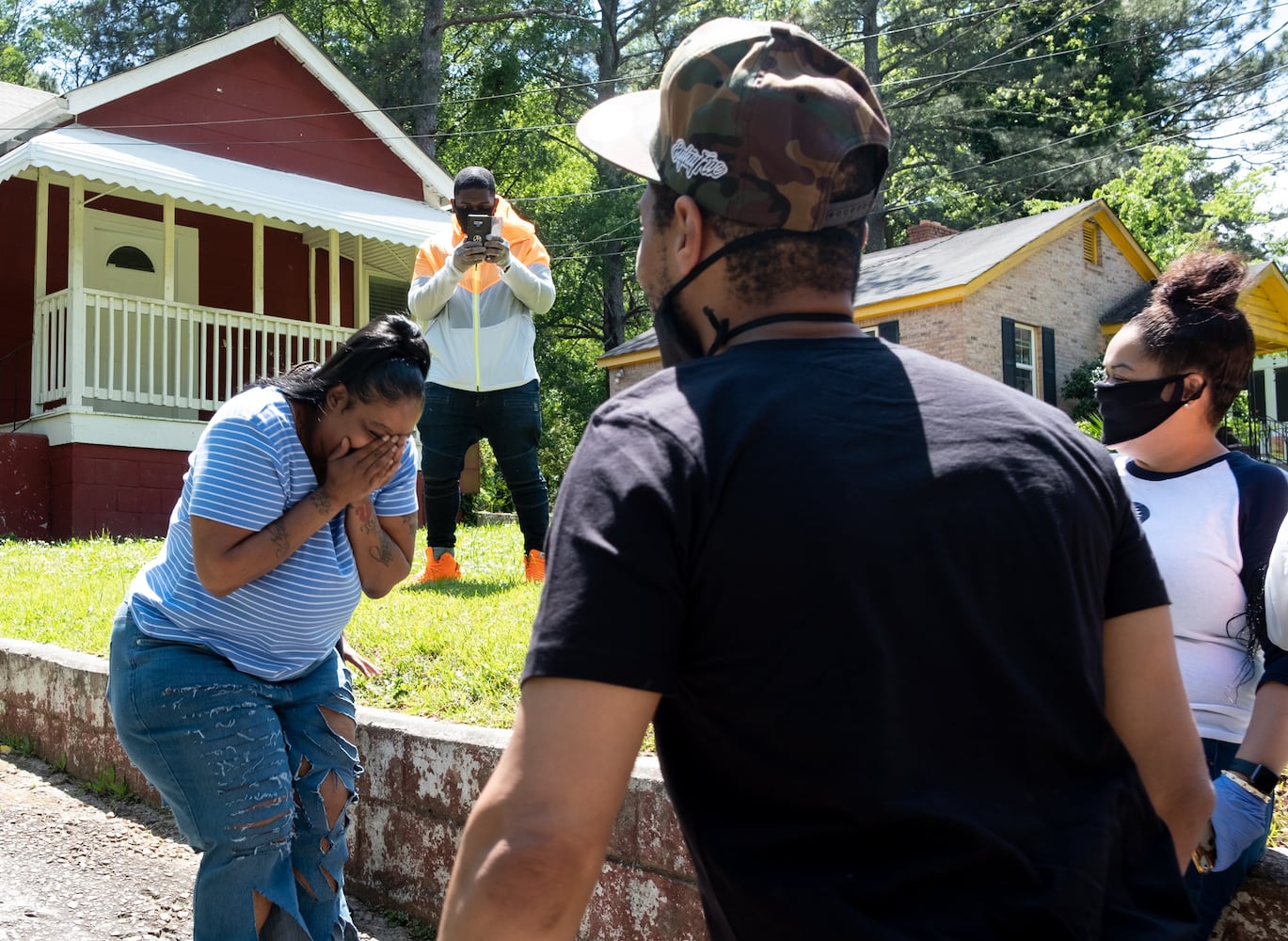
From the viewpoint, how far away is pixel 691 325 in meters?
1.58

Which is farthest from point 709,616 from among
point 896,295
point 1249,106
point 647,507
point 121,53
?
point 1249,106

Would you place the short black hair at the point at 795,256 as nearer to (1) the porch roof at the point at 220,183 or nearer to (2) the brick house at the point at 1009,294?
(1) the porch roof at the point at 220,183

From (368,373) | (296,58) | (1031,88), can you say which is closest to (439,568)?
(368,373)

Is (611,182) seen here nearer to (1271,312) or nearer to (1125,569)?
(1271,312)

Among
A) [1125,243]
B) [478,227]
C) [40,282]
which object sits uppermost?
[1125,243]

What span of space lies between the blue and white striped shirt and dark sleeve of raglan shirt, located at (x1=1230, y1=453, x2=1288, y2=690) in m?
2.25

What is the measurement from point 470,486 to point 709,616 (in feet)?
50.4

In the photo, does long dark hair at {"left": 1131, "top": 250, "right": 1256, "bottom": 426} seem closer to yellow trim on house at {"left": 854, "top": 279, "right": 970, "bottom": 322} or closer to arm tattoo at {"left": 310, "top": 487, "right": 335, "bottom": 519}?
arm tattoo at {"left": 310, "top": 487, "right": 335, "bottom": 519}

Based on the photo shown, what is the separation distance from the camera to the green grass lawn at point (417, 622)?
15.3 ft

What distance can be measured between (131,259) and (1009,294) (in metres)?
15.3

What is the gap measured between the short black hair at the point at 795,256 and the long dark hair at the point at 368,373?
6.23 ft

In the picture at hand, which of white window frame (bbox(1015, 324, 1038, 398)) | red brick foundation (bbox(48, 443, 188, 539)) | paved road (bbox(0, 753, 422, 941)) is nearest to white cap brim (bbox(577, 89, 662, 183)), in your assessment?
paved road (bbox(0, 753, 422, 941))

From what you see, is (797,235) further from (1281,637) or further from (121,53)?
(121,53)

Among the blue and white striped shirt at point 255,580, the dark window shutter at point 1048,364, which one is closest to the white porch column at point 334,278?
the blue and white striped shirt at point 255,580
